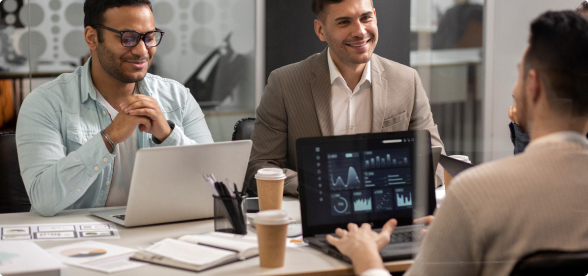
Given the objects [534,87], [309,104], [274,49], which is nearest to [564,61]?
[534,87]

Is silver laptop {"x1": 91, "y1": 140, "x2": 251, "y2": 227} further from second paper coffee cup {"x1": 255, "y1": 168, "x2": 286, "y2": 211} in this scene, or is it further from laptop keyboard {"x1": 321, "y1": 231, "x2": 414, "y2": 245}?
laptop keyboard {"x1": 321, "y1": 231, "x2": 414, "y2": 245}

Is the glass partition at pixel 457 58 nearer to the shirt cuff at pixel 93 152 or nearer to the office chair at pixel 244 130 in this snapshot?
the shirt cuff at pixel 93 152

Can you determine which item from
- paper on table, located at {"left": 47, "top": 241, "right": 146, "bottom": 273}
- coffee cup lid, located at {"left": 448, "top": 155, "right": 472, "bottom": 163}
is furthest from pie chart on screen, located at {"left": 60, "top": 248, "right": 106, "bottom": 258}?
coffee cup lid, located at {"left": 448, "top": 155, "right": 472, "bottom": 163}

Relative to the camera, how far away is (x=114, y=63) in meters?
1.89

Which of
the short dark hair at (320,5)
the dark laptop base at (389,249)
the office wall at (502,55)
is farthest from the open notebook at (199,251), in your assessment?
the short dark hair at (320,5)

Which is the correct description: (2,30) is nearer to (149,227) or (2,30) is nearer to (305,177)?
(149,227)

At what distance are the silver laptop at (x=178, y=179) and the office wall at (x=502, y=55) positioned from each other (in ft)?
2.17

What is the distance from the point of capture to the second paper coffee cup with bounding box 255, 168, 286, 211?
1.49 m

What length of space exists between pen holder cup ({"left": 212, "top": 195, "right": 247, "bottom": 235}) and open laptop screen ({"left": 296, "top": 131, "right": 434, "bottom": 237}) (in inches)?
6.5

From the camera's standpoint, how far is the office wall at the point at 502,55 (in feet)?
3.17

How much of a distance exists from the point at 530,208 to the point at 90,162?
1243 millimetres

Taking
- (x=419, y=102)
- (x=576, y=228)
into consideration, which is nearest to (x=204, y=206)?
(x=419, y=102)

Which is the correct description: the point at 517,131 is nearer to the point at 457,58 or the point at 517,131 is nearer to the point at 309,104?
the point at 457,58

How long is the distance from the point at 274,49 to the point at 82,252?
102 inches
